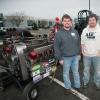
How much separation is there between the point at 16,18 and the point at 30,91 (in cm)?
854

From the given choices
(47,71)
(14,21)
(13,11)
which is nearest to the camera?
(47,71)

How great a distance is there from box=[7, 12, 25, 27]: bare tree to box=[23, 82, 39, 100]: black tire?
26.6ft

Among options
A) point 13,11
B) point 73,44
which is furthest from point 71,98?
point 13,11

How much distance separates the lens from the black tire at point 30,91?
10.5 ft

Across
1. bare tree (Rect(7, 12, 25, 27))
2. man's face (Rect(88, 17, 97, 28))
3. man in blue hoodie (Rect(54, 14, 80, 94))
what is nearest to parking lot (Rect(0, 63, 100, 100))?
man in blue hoodie (Rect(54, 14, 80, 94))

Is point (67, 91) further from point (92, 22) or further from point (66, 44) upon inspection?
point (92, 22)

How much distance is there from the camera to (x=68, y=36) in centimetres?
334

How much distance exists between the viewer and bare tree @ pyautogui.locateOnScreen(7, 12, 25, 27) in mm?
10953

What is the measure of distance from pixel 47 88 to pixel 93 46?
1474 millimetres

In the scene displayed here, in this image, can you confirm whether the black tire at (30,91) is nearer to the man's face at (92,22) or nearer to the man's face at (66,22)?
the man's face at (66,22)

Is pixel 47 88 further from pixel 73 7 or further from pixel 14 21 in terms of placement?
pixel 14 21

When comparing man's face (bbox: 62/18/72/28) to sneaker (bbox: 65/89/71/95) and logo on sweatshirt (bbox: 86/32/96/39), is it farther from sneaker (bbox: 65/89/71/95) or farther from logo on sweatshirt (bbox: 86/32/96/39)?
sneaker (bbox: 65/89/71/95)

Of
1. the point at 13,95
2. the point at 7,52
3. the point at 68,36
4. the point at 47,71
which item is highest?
the point at 68,36

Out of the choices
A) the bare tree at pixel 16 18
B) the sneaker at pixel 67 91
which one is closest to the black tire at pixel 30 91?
the sneaker at pixel 67 91
